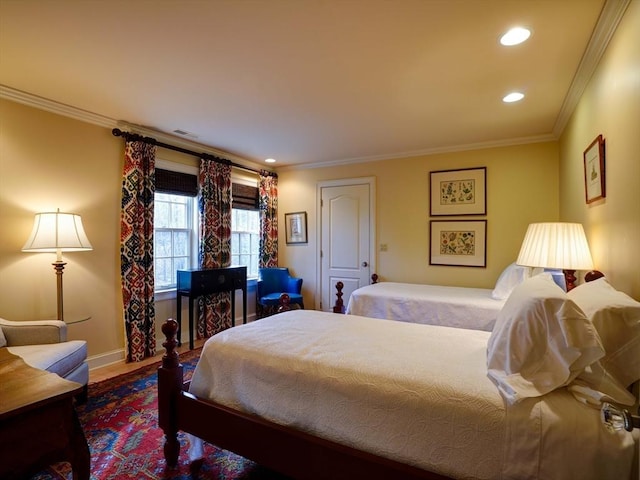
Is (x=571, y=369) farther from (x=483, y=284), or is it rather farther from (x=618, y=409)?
(x=483, y=284)

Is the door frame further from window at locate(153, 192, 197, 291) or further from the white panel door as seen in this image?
window at locate(153, 192, 197, 291)

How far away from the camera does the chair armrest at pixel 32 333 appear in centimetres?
229

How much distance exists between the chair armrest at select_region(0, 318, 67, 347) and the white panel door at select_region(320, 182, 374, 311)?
3.38 m

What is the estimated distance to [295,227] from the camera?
5379mm

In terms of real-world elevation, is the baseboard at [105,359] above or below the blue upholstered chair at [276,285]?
below

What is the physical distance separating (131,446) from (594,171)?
350 centimetres

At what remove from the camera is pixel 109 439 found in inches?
81.6

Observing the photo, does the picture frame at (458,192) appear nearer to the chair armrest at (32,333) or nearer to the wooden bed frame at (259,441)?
the wooden bed frame at (259,441)

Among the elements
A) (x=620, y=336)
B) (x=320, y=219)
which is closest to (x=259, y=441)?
(x=620, y=336)

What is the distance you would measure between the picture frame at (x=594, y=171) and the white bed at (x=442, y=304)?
88 cm

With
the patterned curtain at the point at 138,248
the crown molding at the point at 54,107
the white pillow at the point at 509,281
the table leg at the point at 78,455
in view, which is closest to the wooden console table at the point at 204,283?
the patterned curtain at the point at 138,248

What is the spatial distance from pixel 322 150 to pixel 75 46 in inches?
113

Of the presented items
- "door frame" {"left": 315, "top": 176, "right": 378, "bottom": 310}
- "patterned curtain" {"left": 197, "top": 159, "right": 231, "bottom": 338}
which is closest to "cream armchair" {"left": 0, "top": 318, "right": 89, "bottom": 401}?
"patterned curtain" {"left": 197, "top": 159, "right": 231, "bottom": 338}

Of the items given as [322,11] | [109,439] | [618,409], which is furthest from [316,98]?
[109,439]
